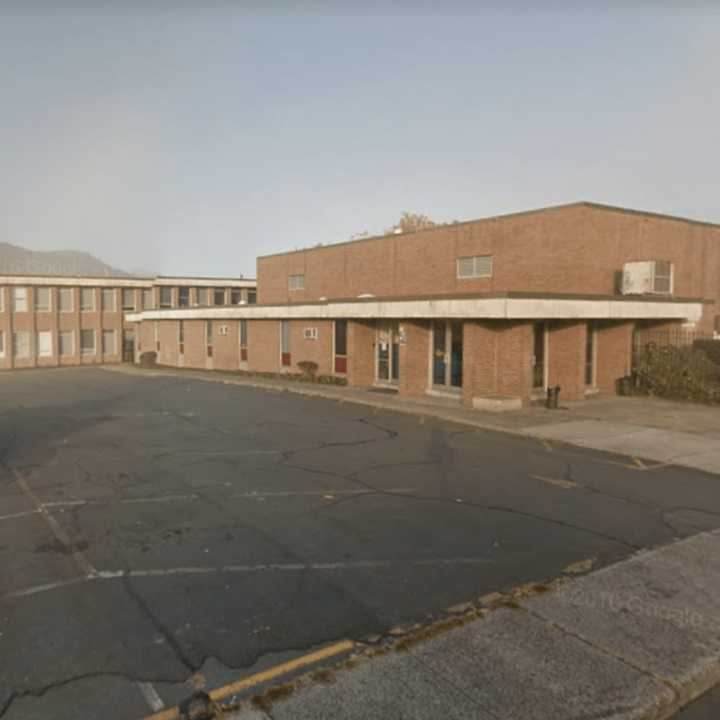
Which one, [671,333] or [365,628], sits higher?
Result: [671,333]

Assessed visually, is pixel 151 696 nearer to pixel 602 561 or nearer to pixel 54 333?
pixel 602 561

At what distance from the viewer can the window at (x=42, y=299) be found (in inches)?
1865

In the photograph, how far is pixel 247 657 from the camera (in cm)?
462

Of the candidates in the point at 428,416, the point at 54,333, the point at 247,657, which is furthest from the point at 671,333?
the point at 54,333

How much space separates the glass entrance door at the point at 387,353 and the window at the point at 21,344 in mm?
36060

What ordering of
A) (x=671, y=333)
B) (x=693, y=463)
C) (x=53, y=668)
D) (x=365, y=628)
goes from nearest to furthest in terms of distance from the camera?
(x=53, y=668) → (x=365, y=628) → (x=693, y=463) → (x=671, y=333)

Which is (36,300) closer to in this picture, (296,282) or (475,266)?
(296,282)

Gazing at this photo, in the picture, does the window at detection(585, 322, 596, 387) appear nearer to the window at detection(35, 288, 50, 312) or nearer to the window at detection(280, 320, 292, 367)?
the window at detection(280, 320, 292, 367)

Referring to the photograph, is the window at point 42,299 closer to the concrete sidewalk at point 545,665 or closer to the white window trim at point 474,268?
the white window trim at point 474,268

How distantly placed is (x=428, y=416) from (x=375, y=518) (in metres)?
9.52

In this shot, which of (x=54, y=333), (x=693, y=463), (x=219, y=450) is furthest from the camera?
(x=54, y=333)

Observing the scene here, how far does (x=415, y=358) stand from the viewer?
2181cm

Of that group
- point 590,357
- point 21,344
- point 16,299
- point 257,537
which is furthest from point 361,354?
point 16,299

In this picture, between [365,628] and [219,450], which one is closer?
[365,628]
